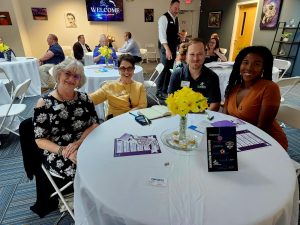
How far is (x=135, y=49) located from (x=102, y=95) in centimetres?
424

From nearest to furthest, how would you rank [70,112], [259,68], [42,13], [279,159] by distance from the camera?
[279,159], [70,112], [259,68], [42,13]

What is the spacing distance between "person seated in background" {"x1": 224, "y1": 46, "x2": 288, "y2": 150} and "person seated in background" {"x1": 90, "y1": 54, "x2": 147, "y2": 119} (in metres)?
0.94

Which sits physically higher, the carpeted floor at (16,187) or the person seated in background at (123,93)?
the person seated in background at (123,93)

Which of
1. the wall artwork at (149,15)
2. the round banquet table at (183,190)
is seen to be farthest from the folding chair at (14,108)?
the wall artwork at (149,15)

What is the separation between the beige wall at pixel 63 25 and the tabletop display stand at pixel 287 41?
4.29 meters

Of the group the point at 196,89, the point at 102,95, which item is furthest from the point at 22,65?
the point at 196,89

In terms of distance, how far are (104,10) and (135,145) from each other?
27.0ft

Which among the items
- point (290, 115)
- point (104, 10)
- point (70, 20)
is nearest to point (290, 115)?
point (290, 115)

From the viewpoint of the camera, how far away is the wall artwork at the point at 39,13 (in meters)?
7.48

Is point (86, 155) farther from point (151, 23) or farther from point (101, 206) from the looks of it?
point (151, 23)

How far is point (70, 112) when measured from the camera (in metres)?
1.49

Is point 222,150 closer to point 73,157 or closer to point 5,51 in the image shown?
point 73,157

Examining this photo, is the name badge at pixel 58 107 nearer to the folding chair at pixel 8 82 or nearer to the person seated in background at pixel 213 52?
the folding chair at pixel 8 82

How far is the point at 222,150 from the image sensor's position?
38.8 inches
